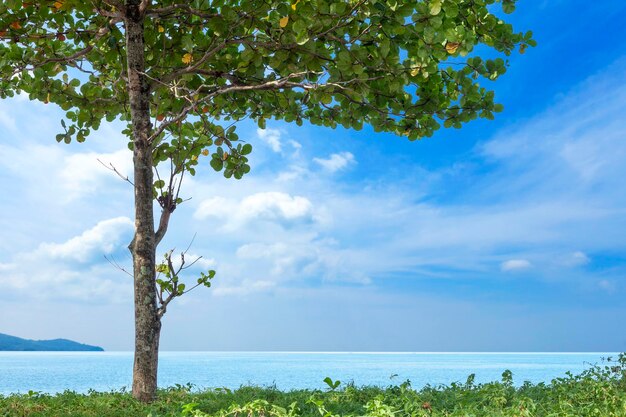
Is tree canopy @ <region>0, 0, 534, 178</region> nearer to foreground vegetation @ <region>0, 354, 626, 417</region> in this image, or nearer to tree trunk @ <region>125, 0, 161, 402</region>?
tree trunk @ <region>125, 0, 161, 402</region>

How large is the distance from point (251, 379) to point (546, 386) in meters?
4.38

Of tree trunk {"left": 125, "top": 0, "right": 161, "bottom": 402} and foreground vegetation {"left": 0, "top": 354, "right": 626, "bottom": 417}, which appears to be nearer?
foreground vegetation {"left": 0, "top": 354, "right": 626, "bottom": 417}

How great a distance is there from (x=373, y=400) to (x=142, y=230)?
4.08 m

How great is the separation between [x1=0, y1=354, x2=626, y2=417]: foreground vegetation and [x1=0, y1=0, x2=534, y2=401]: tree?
32.4 inches

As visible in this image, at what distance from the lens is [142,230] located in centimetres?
788

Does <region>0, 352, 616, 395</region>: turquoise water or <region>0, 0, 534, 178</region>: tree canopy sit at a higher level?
<region>0, 0, 534, 178</region>: tree canopy

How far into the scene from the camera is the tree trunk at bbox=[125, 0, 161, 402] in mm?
7688

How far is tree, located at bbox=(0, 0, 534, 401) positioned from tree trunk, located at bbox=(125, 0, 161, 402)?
14 mm

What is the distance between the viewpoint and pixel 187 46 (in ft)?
24.9

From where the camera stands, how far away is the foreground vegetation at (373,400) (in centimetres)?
570

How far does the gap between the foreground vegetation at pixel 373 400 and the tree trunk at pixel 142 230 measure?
1.49 feet

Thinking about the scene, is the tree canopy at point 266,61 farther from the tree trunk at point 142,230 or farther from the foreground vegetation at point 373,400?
the foreground vegetation at point 373,400

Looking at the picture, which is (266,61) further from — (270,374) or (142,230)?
(270,374)

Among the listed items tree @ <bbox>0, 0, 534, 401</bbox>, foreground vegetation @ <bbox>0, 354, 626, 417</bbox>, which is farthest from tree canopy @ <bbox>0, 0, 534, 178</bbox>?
foreground vegetation @ <bbox>0, 354, 626, 417</bbox>
